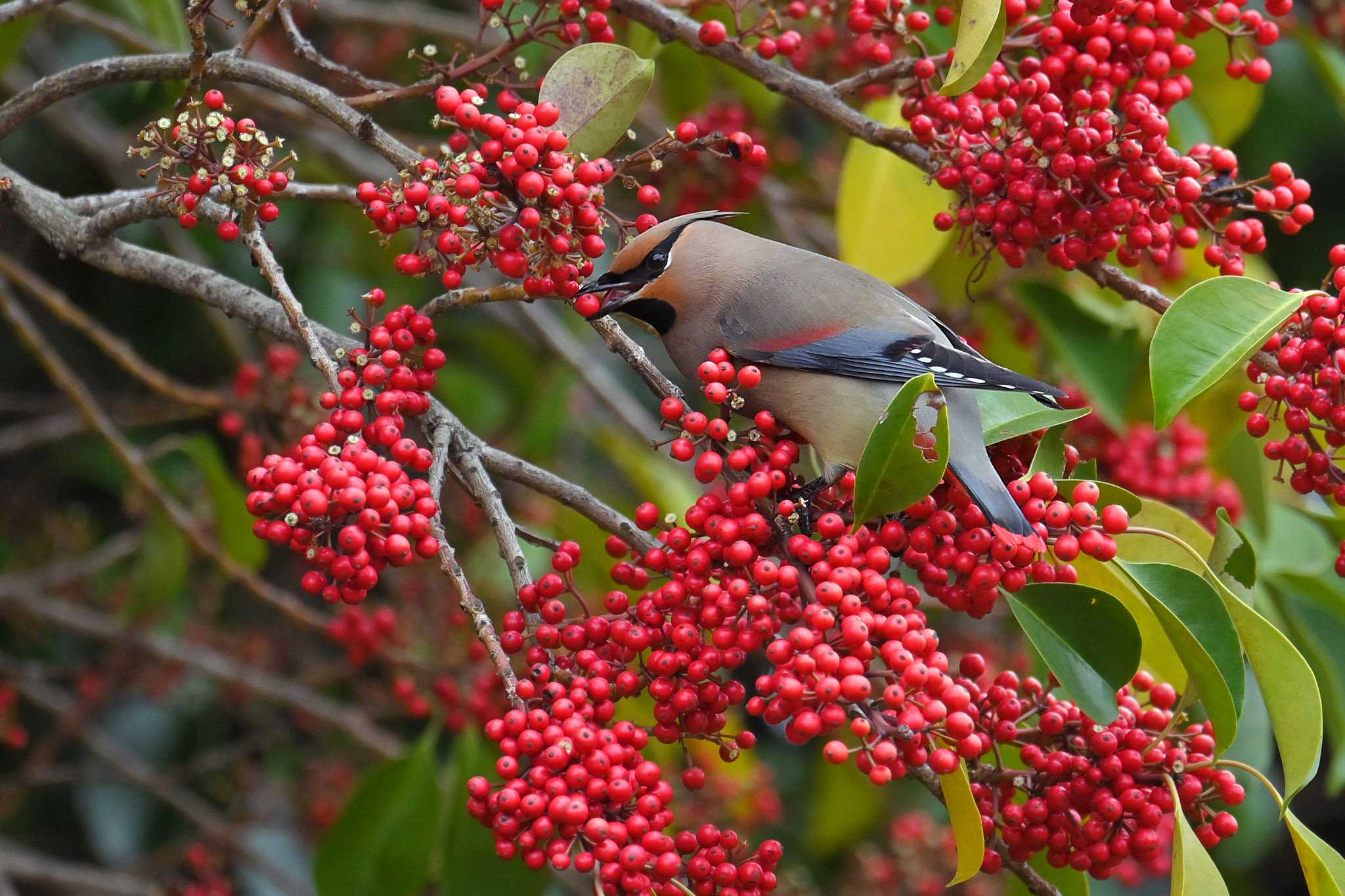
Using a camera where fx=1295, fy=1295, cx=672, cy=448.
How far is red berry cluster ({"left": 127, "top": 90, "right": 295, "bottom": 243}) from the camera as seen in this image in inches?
78.0

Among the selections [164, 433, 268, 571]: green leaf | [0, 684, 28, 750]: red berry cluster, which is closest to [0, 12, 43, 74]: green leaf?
[164, 433, 268, 571]: green leaf

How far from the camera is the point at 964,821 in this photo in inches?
76.4

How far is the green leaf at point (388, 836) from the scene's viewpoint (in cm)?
328

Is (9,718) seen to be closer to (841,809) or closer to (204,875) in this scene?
(204,875)

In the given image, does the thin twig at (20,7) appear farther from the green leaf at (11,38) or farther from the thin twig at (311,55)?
the green leaf at (11,38)

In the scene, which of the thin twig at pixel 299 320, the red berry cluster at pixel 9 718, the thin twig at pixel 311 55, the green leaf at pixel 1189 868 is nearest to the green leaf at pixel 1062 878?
the green leaf at pixel 1189 868

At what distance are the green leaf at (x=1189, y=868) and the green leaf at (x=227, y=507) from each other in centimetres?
256

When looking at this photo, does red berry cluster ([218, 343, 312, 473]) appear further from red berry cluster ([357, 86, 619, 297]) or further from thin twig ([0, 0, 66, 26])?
red berry cluster ([357, 86, 619, 297])

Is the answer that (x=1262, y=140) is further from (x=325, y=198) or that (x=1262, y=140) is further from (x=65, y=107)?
(x=65, y=107)

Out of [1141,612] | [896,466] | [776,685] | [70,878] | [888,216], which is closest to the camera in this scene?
[776,685]

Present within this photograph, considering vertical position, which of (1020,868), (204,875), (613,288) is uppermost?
(613,288)

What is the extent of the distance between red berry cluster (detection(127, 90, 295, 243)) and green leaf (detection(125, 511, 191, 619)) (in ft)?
6.25

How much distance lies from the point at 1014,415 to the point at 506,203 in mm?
1059

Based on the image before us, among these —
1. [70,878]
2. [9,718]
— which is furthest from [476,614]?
[9,718]
